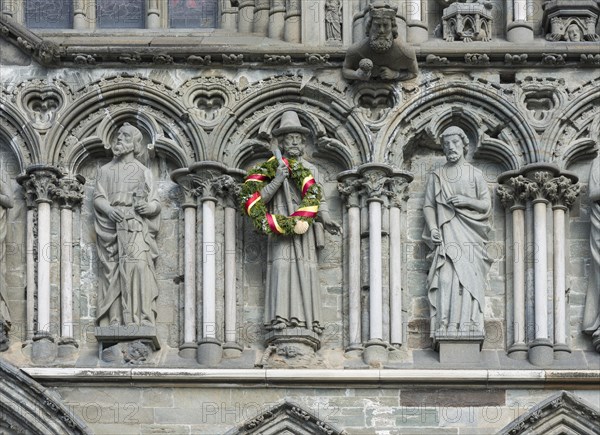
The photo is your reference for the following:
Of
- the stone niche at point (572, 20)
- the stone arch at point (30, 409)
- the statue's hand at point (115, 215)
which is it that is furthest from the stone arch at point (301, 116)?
the stone arch at point (30, 409)

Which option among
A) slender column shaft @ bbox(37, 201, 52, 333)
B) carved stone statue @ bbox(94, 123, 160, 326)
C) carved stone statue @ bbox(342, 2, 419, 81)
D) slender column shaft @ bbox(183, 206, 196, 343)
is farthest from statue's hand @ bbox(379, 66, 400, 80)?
slender column shaft @ bbox(37, 201, 52, 333)

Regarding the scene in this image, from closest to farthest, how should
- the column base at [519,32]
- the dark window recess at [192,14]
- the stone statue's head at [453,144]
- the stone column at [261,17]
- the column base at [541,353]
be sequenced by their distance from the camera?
the column base at [541,353], the stone statue's head at [453,144], the column base at [519,32], the stone column at [261,17], the dark window recess at [192,14]

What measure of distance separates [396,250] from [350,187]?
80 centimetres

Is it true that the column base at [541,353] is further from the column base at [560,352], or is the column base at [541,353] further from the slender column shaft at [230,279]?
the slender column shaft at [230,279]

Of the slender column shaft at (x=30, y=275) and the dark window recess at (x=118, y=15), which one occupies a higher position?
the dark window recess at (x=118, y=15)

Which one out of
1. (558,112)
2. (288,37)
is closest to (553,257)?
(558,112)

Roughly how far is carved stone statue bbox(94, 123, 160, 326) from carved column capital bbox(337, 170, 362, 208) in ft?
6.06

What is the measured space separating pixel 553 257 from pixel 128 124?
4.48 m

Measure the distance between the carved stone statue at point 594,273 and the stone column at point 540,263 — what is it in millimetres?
429

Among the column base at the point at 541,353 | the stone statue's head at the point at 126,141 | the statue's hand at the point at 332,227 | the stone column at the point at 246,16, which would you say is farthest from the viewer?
the stone column at the point at 246,16

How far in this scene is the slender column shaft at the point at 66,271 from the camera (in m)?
32.5

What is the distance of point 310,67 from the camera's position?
109ft

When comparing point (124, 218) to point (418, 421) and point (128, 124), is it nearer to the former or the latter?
point (128, 124)

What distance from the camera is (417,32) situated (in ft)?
110
